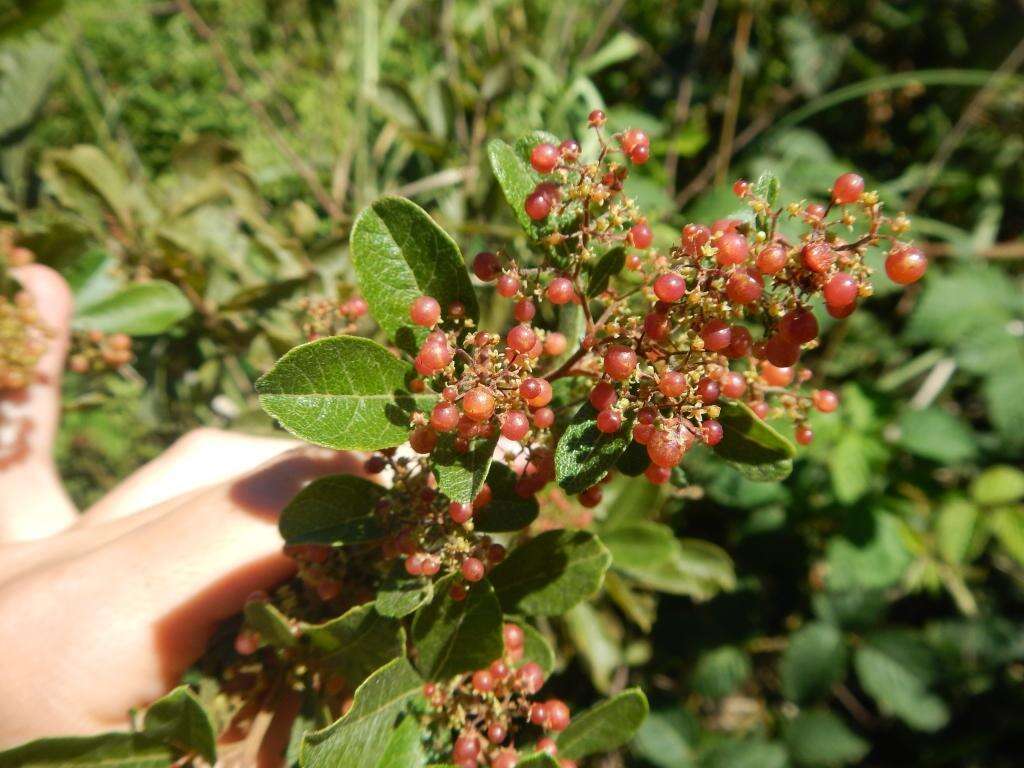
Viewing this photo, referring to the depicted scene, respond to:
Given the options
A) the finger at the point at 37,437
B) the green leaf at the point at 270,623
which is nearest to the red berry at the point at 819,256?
the green leaf at the point at 270,623

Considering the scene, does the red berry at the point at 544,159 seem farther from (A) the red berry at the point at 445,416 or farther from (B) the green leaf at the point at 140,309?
(B) the green leaf at the point at 140,309

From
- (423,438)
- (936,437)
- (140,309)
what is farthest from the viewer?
(936,437)

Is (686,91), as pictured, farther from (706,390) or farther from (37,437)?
(37,437)

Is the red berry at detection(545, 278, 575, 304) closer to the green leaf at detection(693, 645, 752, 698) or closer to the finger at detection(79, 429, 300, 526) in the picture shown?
the finger at detection(79, 429, 300, 526)

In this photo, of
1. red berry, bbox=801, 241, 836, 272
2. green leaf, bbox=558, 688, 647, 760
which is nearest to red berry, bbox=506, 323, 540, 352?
red berry, bbox=801, 241, 836, 272

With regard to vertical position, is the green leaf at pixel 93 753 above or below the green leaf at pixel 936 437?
above

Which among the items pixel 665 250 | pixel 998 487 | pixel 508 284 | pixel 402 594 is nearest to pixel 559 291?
pixel 508 284
